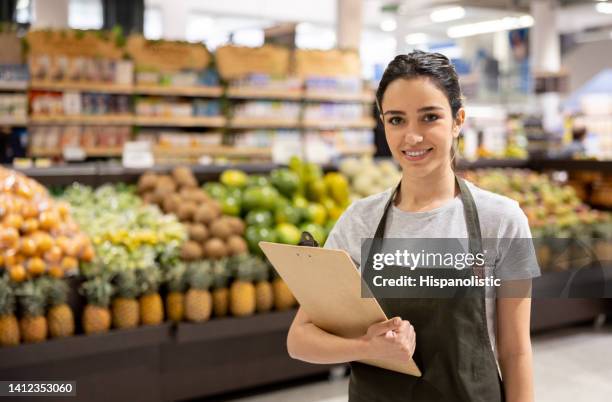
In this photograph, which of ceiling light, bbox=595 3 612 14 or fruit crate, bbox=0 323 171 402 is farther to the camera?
ceiling light, bbox=595 3 612 14

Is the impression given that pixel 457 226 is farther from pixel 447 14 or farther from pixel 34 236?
pixel 447 14

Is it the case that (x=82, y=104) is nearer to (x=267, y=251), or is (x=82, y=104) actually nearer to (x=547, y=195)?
(x=547, y=195)

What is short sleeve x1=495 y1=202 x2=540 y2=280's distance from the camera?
1.46m

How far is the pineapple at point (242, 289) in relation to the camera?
369 centimetres

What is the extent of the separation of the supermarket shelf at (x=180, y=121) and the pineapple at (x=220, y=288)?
496cm

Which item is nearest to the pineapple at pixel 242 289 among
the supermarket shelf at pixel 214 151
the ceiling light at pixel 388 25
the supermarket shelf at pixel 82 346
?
the supermarket shelf at pixel 82 346

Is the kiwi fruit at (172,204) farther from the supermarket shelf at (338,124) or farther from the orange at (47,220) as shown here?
the supermarket shelf at (338,124)

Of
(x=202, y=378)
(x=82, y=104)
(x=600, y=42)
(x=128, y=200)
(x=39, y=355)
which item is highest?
(x=600, y=42)

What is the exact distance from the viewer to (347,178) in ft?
16.2

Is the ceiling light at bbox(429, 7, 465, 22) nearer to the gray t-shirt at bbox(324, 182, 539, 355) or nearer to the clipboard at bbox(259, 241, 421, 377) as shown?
the gray t-shirt at bbox(324, 182, 539, 355)

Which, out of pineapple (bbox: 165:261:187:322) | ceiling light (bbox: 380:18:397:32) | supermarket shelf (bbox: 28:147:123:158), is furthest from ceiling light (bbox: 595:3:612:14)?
pineapple (bbox: 165:261:187:322)

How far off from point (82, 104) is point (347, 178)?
422 cm

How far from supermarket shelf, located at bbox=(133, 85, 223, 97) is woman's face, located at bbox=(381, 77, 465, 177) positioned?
7.04 meters

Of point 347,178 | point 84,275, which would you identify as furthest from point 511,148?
point 84,275
